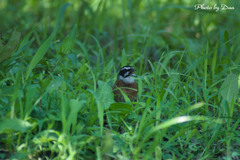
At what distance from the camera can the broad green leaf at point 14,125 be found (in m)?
2.74

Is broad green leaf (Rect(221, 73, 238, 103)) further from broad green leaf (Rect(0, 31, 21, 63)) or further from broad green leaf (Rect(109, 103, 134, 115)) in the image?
broad green leaf (Rect(0, 31, 21, 63))

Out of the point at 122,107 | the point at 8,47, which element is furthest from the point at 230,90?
the point at 8,47

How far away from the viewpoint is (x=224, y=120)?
3590 millimetres

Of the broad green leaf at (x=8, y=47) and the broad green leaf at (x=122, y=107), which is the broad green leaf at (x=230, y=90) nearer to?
the broad green leaf at (x=122, y=107)

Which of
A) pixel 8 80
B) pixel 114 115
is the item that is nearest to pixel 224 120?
pixel 114 115

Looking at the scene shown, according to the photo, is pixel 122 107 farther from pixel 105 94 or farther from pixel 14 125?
pixel 14 125

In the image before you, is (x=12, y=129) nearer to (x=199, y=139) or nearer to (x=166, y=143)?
(x=166, y=143)

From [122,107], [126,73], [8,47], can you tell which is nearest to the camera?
[122,107]

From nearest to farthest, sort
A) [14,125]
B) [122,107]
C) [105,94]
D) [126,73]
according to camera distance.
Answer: [14,125], [122,107], [105,94], [126,73]

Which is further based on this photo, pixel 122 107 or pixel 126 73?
pixel 126 73

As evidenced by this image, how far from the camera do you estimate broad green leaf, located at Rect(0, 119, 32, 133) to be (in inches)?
108

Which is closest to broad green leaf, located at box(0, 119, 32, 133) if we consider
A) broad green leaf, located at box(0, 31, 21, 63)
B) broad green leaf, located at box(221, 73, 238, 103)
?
broad green leaf, located at box(0, 31, 21, 63)

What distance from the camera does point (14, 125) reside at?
9.04ft

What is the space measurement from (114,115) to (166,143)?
73 cm
